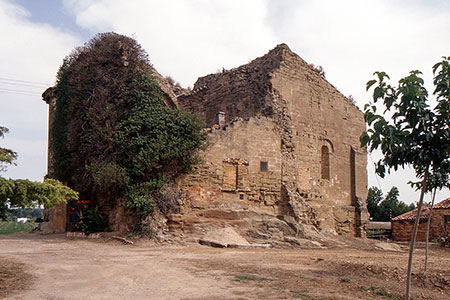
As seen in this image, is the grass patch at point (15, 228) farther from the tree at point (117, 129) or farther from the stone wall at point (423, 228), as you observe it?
the stone wall at point (423, 228)

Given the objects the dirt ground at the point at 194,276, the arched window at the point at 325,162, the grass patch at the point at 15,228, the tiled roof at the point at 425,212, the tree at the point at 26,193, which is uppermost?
the arched window at the point at 325,162

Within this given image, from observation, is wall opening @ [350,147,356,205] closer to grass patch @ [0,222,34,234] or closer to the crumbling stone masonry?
the crumbling stone masonry

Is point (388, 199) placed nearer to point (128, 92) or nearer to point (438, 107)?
point (128, 92)

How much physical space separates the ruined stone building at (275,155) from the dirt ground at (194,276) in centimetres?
375

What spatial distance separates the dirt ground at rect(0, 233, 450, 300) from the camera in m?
6.87

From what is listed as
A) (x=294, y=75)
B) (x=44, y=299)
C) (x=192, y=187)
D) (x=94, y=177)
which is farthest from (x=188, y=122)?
(x=44, y=299)

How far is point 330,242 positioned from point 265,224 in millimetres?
2715

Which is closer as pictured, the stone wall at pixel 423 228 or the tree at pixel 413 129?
the tree at pixel 413 129

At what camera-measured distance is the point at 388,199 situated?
3844 centimetres

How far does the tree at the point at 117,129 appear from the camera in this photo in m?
14.6

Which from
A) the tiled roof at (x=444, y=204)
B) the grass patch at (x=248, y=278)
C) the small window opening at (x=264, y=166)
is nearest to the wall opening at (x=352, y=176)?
the small window opening at (x=264, y=166)

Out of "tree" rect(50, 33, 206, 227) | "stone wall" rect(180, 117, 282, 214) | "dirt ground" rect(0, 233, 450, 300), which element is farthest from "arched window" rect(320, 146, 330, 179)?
"dirt ground" rect(0, 233, 450, 300)

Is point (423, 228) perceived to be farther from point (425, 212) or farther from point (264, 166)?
point (264, 166)

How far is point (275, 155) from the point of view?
17422mm
